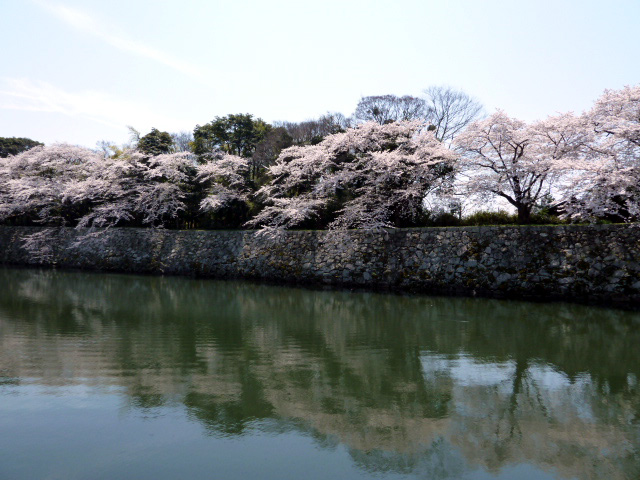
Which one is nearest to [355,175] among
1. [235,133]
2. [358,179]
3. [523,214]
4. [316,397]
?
[358,179]

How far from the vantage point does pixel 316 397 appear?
328 centimetres

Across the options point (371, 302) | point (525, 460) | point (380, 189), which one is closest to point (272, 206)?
point (380, 189)

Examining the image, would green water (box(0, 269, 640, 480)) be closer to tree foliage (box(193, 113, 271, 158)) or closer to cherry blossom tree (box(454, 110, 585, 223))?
cherry blossom tree (box(454, 110, 585, 223))

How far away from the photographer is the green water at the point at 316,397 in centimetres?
232

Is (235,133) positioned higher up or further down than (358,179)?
higher up

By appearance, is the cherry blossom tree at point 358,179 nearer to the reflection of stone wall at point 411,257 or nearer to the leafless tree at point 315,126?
the reflection of stone wall at point 411,257

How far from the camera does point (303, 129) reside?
69.4ft

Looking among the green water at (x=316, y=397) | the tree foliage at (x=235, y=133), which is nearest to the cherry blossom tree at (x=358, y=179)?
the green water at (x=316, y=397)

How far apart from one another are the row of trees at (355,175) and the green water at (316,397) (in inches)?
156

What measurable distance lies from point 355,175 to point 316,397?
894cm

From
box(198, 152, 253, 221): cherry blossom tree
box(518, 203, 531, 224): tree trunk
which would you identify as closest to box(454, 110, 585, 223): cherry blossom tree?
box(518, 203, 531, 224): tree trunk

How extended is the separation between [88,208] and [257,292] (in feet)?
33.4

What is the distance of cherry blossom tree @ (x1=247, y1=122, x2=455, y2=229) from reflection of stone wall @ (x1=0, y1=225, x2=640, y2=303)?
64 cm

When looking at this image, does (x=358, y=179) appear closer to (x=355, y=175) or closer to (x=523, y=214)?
(x=355, y=175)
